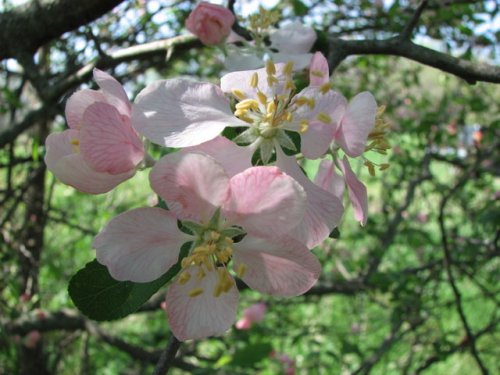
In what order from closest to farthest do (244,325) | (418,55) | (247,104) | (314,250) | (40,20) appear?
1. (247,104)
2. (418,55)
3. (40,20)
4. (244,325)
5. (314,250)

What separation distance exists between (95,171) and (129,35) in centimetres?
200

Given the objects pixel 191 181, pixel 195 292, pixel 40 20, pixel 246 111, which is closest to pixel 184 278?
pixel 195 292

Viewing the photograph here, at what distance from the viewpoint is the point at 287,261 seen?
0.66 m

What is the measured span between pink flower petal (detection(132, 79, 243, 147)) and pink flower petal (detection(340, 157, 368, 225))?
0.15 m

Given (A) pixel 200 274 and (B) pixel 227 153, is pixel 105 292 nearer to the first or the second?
(A) pixel 200 274

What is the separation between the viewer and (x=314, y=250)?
297 cm

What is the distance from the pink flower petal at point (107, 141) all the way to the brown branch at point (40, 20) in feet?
1.61

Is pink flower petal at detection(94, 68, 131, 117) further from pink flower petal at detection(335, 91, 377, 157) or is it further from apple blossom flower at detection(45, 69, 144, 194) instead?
pink flower petal at detection(335, 91, 377, 157)

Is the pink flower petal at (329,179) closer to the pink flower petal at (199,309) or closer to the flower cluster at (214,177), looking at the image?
the flower cluster at (214,177)

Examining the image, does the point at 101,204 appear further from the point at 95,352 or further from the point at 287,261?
the point at 287,261

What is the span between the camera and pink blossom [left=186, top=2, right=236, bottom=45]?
3.42ft

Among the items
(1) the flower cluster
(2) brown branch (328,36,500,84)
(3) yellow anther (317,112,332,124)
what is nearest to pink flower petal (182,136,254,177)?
(1) the flower cluster

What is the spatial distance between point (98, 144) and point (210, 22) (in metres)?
0.52

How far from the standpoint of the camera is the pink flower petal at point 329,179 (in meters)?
0.76
